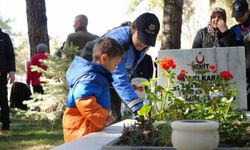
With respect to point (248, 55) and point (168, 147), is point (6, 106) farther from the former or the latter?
point (168, 147)

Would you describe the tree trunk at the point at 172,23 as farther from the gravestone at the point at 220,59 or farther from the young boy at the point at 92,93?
the young boy at the point at 92,93

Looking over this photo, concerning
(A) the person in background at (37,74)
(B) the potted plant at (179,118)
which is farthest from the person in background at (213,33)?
(A) the person in background at (37,74)

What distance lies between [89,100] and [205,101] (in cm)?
70

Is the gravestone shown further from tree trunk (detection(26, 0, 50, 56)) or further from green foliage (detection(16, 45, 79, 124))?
tree trunk (detection(26, 0, 50, 56))

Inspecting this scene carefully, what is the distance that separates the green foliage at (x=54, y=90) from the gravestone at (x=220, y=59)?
2.97 meters

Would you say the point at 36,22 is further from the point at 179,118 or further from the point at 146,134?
the point at 146,134

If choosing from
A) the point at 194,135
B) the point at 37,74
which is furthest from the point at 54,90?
the point at 194,135

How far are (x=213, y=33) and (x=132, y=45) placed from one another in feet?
5.90

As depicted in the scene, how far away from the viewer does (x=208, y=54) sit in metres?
4.75

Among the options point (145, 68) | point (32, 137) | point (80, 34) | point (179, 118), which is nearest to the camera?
point (179, 118)

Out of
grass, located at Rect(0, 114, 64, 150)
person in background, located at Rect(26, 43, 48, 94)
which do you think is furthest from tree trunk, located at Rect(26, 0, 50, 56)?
grass, located at Rect(0, 114, 64, 150)

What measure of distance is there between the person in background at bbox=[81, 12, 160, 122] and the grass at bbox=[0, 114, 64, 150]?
289 centimetres

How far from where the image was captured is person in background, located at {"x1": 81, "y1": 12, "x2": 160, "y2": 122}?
11.1 ft

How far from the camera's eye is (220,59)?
15.6ft
